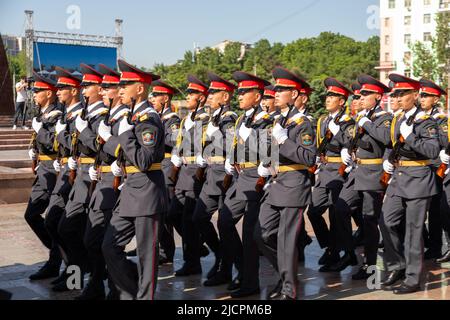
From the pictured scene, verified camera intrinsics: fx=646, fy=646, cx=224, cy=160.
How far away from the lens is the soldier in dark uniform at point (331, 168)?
23.7 feet

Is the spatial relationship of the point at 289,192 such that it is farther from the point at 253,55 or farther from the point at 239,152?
the point at 253,55

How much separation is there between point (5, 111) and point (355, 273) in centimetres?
2376

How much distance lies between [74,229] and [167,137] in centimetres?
196

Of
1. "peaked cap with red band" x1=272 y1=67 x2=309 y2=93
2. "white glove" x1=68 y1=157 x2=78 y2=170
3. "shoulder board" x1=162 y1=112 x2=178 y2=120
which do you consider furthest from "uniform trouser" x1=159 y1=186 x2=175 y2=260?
"peaked cap with red band" x1=272 y1=67 x2=309 y2=93

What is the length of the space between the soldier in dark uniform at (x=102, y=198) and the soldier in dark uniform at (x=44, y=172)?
3.19 feet

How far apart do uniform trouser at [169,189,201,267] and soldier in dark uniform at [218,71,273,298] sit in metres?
0.52

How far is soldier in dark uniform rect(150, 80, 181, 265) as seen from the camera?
288 inches

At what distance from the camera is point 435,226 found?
7.84m

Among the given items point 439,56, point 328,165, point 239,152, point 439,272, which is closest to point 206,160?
point 239,152

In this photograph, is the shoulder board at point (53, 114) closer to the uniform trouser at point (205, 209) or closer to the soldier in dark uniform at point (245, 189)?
the uniform trouser at point (205, 209)

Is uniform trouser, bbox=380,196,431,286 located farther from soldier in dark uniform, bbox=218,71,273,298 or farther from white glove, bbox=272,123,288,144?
white glove, bbox=272,123,288,144

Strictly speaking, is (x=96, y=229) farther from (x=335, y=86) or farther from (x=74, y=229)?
(x=335, y=86)

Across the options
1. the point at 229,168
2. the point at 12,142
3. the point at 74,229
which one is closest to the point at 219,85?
the point at 229,168

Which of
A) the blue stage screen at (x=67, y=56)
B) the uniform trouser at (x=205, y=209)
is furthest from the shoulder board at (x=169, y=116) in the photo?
the blue stage screen at (x=67, y=56)
